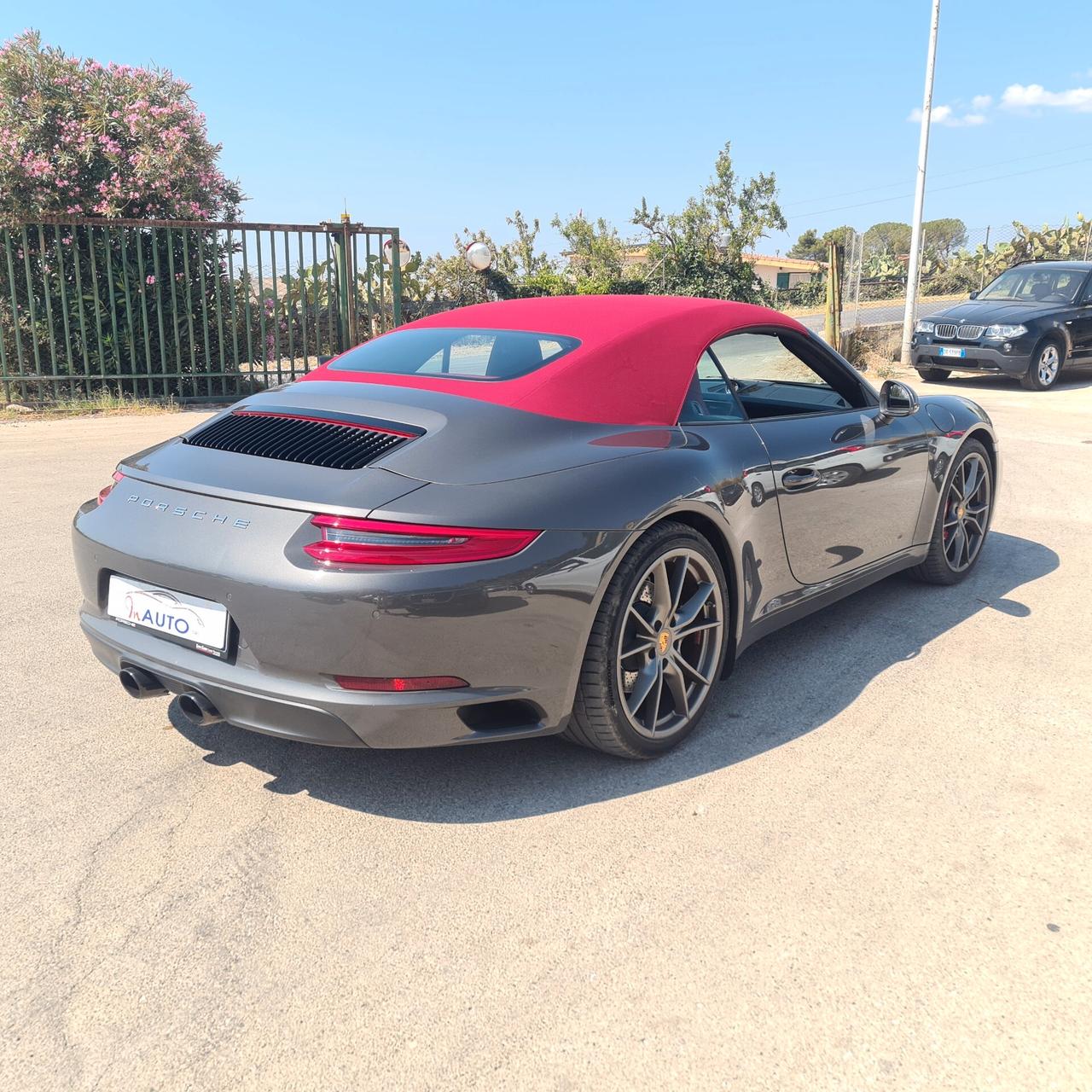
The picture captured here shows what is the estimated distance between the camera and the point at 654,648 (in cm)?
304

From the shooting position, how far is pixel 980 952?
2223 mm

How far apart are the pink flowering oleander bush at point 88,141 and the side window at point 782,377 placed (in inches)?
362

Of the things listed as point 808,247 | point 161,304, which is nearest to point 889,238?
point 808,247

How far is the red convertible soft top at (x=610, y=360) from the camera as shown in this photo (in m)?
3.04

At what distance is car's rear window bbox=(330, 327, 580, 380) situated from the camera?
10.6 feet

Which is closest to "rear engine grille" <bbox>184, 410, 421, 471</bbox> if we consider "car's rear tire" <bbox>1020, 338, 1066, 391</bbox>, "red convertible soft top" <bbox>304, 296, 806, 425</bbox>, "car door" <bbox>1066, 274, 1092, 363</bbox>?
"red convertible soft top" <bbox>304, 296, 806, 425</bbox>

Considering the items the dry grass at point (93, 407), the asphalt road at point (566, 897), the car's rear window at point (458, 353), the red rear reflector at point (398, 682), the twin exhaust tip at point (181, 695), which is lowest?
the asphalt road at point (566, 897)

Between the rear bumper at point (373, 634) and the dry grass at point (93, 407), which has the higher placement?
the rear bumper at point (373, 634)

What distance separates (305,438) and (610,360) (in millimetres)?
990

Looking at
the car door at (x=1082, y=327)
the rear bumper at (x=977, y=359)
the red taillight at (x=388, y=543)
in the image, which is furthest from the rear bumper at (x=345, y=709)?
the car door at (x=1082, y=327)

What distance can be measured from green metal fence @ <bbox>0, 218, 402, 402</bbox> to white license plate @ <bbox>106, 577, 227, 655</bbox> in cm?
837

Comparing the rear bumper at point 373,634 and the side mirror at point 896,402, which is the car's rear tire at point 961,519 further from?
the rear bumper at point 373,634

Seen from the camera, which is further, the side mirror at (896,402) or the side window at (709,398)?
the side mirror at (896,402)

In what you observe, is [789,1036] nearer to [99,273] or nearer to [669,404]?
[669,404]
